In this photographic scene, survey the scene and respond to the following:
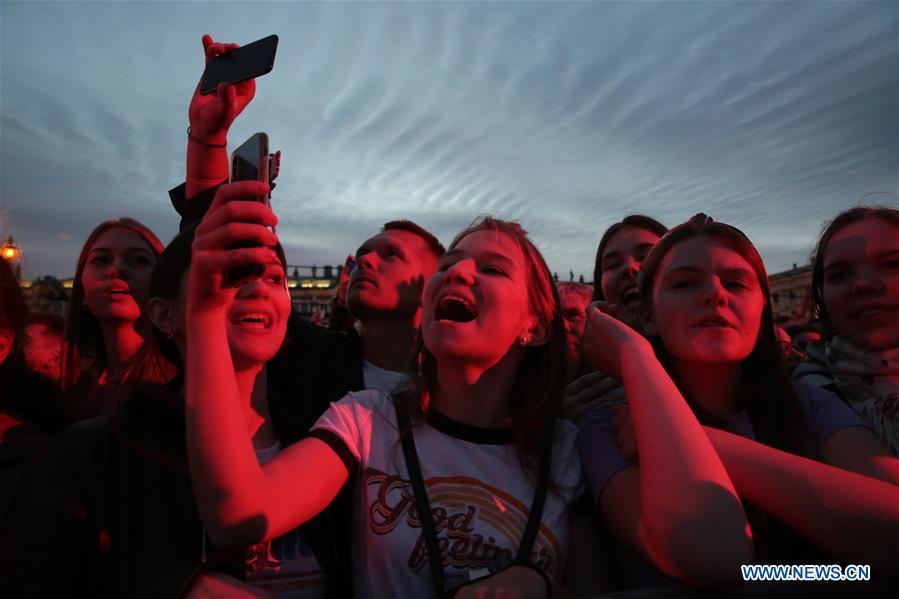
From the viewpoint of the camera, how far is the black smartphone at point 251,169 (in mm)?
1193

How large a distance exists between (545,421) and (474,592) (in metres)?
0.80

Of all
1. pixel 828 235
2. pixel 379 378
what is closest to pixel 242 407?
pixel 379 378

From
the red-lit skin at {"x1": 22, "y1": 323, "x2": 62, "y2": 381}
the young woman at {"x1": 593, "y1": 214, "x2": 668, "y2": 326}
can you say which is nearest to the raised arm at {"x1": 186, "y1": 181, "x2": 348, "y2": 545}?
the young woman at {"x1": 593, "y1": 214, "x2": 668, "y2": 326}

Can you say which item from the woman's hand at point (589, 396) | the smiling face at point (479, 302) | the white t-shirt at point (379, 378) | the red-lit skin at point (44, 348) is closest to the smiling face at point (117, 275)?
the red-lit skin at point (44, 348)

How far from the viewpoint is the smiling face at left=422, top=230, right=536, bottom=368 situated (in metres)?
2.00

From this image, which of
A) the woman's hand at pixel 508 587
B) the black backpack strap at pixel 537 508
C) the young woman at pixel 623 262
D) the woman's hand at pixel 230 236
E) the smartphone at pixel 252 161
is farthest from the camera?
the young woman at pixel 623 262

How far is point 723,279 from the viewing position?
6.70 feet

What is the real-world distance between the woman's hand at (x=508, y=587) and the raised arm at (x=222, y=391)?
0.56 m

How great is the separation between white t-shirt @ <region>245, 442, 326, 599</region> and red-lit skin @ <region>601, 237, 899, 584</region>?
101 centimetres

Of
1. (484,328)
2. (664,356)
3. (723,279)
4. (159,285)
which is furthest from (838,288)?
(159,285)

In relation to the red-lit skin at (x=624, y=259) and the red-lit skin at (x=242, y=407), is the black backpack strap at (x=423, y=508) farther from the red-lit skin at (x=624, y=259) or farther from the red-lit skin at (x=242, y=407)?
the red-lit skin at (x=624, y=259)

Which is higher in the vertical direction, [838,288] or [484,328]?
[838,288]

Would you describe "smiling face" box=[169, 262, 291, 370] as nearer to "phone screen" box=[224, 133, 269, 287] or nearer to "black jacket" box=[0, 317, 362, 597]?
"black jacket" box=[0, 317, 362, 597]

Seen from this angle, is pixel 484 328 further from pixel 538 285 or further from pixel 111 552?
pixel 111 552
